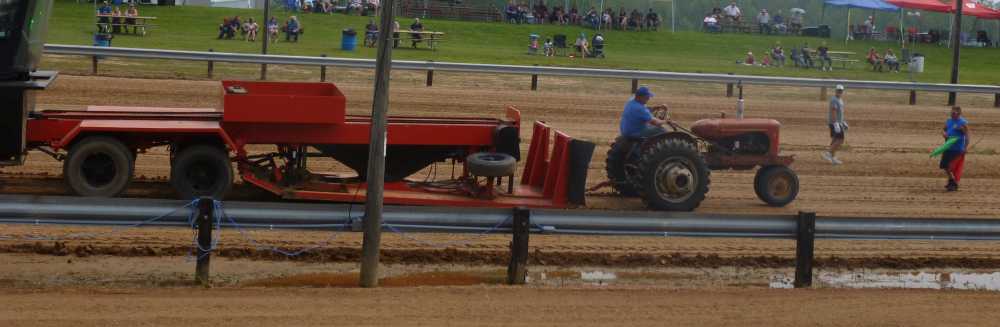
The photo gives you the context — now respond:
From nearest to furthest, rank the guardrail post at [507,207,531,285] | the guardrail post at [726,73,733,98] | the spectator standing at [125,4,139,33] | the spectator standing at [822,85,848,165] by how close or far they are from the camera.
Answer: the guardrail post at [507,207,531,285], the spectator standing at [822,85,848,165], the guardrail post at [726,73,733,98], the spectator standing at [125,4,139,33]

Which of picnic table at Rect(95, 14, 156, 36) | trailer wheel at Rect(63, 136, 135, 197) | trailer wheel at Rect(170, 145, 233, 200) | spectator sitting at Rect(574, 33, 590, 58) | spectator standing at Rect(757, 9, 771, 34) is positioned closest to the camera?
trailer wheel at Rect(63, 136, 135, 197)

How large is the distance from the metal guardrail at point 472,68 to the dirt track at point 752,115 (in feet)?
1.41

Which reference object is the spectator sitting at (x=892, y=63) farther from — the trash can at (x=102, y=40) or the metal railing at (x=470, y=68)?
the trash can at (x=102, y=40)

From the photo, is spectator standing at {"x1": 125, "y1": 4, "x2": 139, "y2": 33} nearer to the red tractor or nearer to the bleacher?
the bleacher

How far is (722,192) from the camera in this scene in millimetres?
16078

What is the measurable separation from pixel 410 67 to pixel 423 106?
3.16m

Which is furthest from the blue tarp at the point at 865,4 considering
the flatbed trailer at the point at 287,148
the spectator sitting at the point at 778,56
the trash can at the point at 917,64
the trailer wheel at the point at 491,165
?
the trailer wheel at the point at 491,165

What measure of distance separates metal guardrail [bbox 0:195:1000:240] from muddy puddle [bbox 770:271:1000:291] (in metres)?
0.48

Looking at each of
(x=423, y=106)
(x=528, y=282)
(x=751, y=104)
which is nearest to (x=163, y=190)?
(x=528, y=282)

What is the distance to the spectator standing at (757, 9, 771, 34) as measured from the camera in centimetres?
4528

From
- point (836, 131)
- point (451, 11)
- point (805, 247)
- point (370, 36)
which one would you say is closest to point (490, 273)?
point (805, 247)

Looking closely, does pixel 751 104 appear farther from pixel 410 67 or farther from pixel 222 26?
pixel 222 26

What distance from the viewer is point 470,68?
2684 centimetres

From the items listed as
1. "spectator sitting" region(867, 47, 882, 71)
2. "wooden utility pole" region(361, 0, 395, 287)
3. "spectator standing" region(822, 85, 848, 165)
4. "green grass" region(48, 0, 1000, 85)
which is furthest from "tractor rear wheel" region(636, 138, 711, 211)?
"spectator sitting" region(867, 47, 882, 71)
